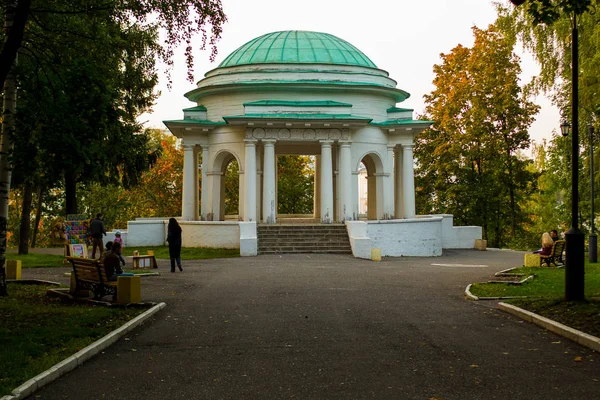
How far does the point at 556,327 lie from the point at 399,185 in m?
27.0

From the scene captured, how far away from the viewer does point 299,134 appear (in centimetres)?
3219

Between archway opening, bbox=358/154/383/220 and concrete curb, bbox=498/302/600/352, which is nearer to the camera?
concrete curb, bbox=498/302/600/352

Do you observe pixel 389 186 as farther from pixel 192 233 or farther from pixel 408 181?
pixel 192 233

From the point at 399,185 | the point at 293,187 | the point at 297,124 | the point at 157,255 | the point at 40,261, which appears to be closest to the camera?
the point at 40,261

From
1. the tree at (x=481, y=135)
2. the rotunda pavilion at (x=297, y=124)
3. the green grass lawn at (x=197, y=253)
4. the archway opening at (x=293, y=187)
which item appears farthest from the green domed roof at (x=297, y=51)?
the archway opening at (x=293, y=187)

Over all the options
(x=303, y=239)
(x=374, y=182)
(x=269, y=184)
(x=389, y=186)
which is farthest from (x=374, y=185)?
(x=303, y=239)

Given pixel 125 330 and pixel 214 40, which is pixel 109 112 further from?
pixel 125 330

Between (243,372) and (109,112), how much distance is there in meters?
6.50

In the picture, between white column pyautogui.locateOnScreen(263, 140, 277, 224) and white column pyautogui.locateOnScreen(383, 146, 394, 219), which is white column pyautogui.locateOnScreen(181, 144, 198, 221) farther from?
white column pyautogui.locateOnScreen(383, 146, 394, 219)

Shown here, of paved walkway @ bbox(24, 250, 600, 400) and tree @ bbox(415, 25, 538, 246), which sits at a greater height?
tree @ bbox(415, 25, 538, 246)

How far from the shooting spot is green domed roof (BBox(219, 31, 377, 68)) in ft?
116

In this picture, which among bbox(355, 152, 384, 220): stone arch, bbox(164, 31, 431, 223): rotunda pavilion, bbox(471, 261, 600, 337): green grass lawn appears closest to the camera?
bbox(471, 261, 600, 337): green grass lawn

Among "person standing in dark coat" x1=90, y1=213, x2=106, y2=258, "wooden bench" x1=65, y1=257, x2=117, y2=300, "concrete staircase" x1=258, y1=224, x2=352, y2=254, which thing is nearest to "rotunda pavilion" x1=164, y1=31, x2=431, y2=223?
"concrete staircase" x1=258, y1=224, x2=352, y2=254

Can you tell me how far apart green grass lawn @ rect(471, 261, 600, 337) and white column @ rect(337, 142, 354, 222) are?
13.6 metres
